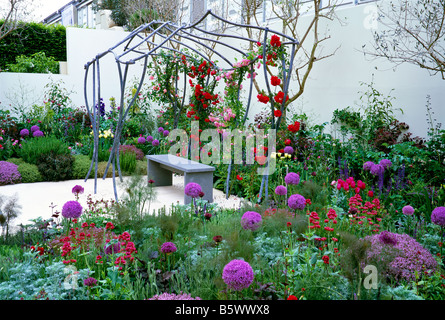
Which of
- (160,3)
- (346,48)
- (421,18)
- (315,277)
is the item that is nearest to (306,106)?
(346,48)

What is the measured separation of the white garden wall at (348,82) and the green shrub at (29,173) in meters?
3.51

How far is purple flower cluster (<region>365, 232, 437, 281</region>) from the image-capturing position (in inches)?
97.8

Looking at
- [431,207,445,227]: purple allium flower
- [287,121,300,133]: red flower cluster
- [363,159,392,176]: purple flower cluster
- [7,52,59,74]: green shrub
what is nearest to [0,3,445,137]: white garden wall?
[7,52,59,74]: green shrub

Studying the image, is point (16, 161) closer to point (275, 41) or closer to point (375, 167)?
point (275, 41)

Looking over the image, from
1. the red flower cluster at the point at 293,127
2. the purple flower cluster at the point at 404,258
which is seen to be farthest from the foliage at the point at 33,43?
the purple flower cluster at the point at 404,258

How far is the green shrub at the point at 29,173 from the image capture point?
6.10 m

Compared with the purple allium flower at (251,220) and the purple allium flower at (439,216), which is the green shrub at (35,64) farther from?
the purple allium flower at (439,216)

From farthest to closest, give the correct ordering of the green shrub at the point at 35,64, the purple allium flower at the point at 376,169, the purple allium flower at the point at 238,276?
the green shrub at the point at 35,64, the purple allium flower at the point at 376,169, the purple allium flower at the point at 238,276

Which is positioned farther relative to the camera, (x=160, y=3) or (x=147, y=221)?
(x=160, y=3)

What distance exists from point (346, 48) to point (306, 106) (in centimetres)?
131

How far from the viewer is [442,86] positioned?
5570 millimetres

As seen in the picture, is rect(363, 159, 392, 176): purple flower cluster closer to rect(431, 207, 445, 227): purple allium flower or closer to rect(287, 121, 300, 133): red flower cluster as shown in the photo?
rect(287, 121, 300, 133): red flower cluster

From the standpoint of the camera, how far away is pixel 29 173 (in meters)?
6.13
